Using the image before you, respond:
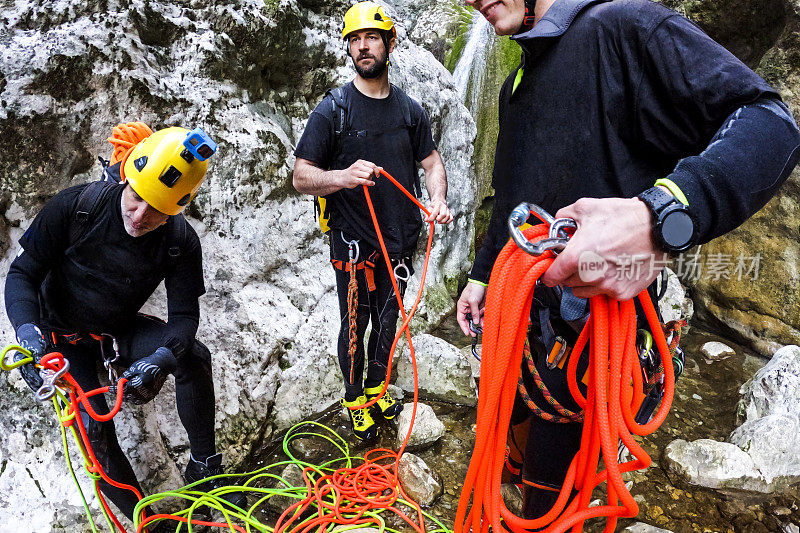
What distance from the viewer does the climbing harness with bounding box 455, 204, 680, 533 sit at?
43.4 inches

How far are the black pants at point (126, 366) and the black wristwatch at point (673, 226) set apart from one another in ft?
7.33

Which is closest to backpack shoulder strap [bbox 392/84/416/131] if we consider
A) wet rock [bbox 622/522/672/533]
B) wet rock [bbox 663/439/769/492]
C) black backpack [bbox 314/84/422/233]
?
black backpack [bbox 314/84/422/233]

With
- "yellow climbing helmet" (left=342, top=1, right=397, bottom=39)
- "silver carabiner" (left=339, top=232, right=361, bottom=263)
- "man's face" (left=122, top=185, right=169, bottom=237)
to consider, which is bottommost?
"silver carabiner" (left=339, top=232, right=361, bottom=263)

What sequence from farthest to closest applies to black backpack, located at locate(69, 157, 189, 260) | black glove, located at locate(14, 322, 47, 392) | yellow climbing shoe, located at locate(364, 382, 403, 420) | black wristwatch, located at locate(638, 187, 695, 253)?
yellow climbing shoe, located at locate(364, 382, 403, 420)
black backpack, located at locate(69, 157, 189, 260)
black glove, located at locate(14, 322, 47, 392)
black wristwatch, located at locate(638, 187, 695, 253)

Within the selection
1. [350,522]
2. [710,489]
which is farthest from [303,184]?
[710,489]

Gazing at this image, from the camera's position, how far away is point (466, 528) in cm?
143

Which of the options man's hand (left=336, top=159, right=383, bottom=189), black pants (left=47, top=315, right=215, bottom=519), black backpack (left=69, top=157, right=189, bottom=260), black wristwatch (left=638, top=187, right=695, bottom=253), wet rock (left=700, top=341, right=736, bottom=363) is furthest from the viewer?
wet rock (left=700, top=341, right=736, bottom=363)

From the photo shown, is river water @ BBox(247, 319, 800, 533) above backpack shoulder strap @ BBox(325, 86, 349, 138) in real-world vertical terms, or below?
below

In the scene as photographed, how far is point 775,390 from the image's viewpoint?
134 inches

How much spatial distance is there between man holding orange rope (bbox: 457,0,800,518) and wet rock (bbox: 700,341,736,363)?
3920 millimetres

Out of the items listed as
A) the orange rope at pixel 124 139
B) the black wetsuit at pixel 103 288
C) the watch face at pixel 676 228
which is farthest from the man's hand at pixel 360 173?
the watch face at pixel 676 228

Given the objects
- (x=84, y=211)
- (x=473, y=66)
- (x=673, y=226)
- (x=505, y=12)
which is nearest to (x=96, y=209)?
(x=84, y=211)

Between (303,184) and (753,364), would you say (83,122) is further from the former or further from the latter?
(753,364)

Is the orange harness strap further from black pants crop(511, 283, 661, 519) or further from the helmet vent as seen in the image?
black pants crop(511, 283, 661, 519)
